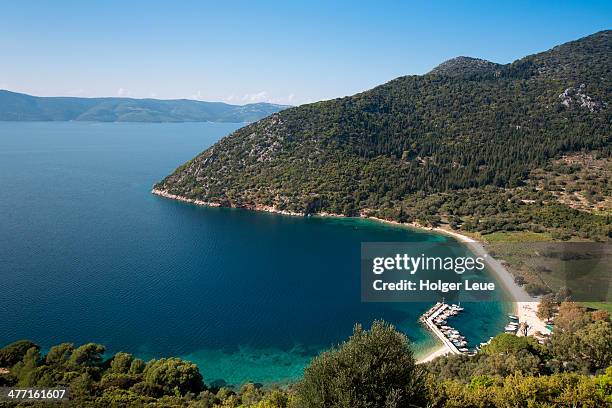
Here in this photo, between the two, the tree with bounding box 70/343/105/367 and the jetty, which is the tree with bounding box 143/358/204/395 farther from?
the jetty

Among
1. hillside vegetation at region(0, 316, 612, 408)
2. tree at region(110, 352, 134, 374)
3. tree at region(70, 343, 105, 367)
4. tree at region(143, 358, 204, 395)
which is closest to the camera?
hillside vegetation at region(0, 316, 612, 408)

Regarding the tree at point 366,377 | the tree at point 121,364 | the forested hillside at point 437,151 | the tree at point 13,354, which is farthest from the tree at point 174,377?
the forested hillside at point 437,151

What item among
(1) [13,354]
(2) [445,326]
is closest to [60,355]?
(1) [13,354]

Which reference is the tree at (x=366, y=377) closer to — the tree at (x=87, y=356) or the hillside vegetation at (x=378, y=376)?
the hillside vegetation at (x=378, y=376)

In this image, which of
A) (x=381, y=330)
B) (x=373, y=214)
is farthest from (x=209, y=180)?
(x=381, y=330)

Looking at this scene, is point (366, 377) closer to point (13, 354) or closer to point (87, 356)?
point (87, 356)

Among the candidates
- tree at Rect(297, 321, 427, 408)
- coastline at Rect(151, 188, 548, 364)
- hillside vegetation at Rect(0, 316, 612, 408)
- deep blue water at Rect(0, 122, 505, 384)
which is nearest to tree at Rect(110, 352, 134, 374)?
hillside vegetation at Rect(0, 316, 612, 408)
